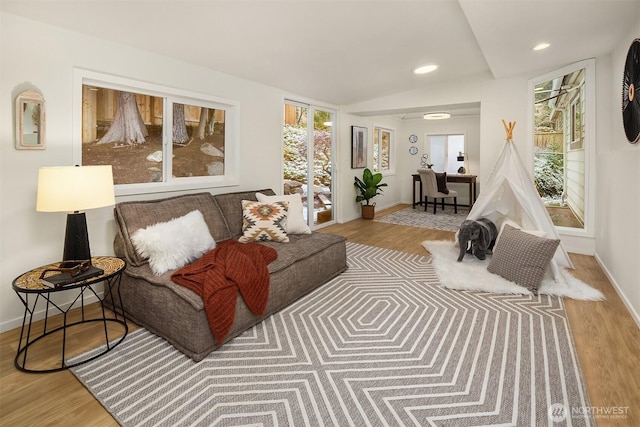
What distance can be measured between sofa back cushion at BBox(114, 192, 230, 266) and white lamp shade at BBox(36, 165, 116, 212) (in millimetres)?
508

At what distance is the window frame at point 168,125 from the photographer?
2.63 metres

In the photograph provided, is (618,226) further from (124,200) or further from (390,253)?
(124,200)

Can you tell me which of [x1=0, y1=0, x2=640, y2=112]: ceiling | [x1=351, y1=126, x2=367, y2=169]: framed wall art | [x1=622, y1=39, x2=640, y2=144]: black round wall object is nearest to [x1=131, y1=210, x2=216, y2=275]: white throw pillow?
[x1=0, y1=0, x2=640, y2=112]: ceiling

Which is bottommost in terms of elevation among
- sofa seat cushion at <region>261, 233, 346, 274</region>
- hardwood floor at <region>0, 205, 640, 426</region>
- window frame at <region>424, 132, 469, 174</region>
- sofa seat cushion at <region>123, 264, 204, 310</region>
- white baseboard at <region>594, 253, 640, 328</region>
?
hardwood floor at <region>0, 205, 640, 426</region>

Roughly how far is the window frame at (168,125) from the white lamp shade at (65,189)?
0.67 m

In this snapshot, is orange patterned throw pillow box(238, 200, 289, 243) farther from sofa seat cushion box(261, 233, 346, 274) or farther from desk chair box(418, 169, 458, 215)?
desk chair box(418, 169, 458, 215)

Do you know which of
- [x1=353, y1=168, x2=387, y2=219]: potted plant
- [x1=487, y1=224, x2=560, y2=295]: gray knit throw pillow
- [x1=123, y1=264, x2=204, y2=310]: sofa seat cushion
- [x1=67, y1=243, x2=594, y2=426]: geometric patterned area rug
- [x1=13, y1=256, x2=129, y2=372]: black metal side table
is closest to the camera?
[x1=67, y1=243, x2=594, y2=426]: geometric patterned area rug

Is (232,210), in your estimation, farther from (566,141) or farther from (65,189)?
(566,141)

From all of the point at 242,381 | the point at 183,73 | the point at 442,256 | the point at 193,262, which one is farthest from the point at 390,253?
the point at 183,73

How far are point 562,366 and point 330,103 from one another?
484 cm

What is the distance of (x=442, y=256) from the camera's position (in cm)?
401

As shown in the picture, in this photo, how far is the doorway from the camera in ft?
16.4

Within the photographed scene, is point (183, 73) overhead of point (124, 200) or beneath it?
overhead

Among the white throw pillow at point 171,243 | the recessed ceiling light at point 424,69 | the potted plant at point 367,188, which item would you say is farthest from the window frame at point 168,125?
the potted plant at point 367,188
